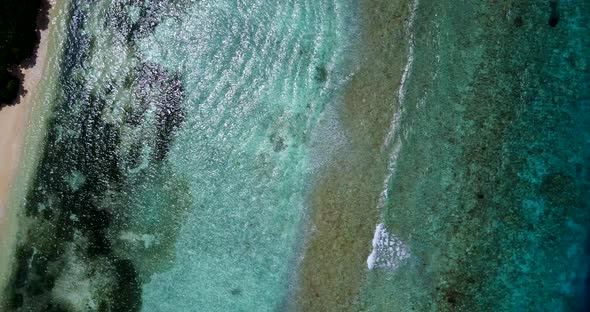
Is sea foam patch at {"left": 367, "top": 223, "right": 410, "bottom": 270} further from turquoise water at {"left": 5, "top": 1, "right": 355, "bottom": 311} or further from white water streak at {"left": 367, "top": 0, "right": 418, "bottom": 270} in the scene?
turquoise water at {"left": 5, "top": 1, "right": 355, "bottom": 311}

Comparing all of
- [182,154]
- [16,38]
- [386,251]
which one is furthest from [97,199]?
[386,251]

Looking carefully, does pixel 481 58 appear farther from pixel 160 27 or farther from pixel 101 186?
pixel 101 186

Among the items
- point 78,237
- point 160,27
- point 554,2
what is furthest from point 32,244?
point 554,2

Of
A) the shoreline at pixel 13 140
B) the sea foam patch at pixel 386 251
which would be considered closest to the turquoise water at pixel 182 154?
the shoreline at pixel 13 140

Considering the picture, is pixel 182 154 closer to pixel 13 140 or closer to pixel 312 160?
pixel 312 160

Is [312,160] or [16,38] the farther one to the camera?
[16,38]
